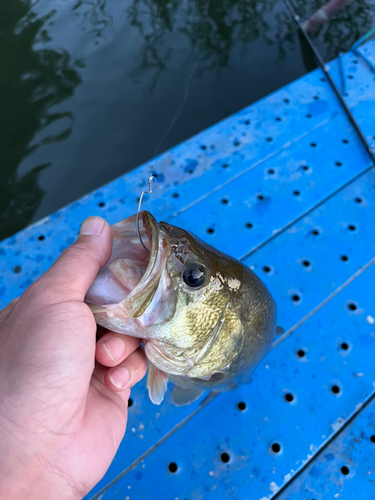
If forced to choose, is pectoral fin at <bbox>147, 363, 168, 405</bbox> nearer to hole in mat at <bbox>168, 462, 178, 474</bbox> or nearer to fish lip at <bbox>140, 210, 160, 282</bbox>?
hole in mat at <bbox>168, 462, 178, 474</bbox>

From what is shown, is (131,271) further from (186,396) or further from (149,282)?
(186,396)

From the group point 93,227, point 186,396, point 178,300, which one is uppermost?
point 93,227

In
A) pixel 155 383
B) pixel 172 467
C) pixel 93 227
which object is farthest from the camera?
pixel 172 467

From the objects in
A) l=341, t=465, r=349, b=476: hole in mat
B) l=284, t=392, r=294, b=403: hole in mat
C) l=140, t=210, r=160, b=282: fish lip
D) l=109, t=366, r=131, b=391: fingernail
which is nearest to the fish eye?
l=140, t=210, r=160, b=282: fish lip

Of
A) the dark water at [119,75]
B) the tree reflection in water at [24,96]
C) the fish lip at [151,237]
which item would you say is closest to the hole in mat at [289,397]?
the fish lip at [151,237]

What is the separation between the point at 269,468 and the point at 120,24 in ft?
15.5

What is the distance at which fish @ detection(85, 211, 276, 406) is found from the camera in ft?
3.33

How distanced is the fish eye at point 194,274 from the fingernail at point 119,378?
459mm

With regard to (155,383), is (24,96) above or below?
above

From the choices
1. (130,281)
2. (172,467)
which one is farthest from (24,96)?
(172,467)

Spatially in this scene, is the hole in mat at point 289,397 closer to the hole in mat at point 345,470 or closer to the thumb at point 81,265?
the hole in mat at point 345,470

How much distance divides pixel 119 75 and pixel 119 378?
11.7 feet

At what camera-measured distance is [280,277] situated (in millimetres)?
2004

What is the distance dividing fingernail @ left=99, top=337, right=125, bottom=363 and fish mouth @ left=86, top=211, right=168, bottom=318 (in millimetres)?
193
